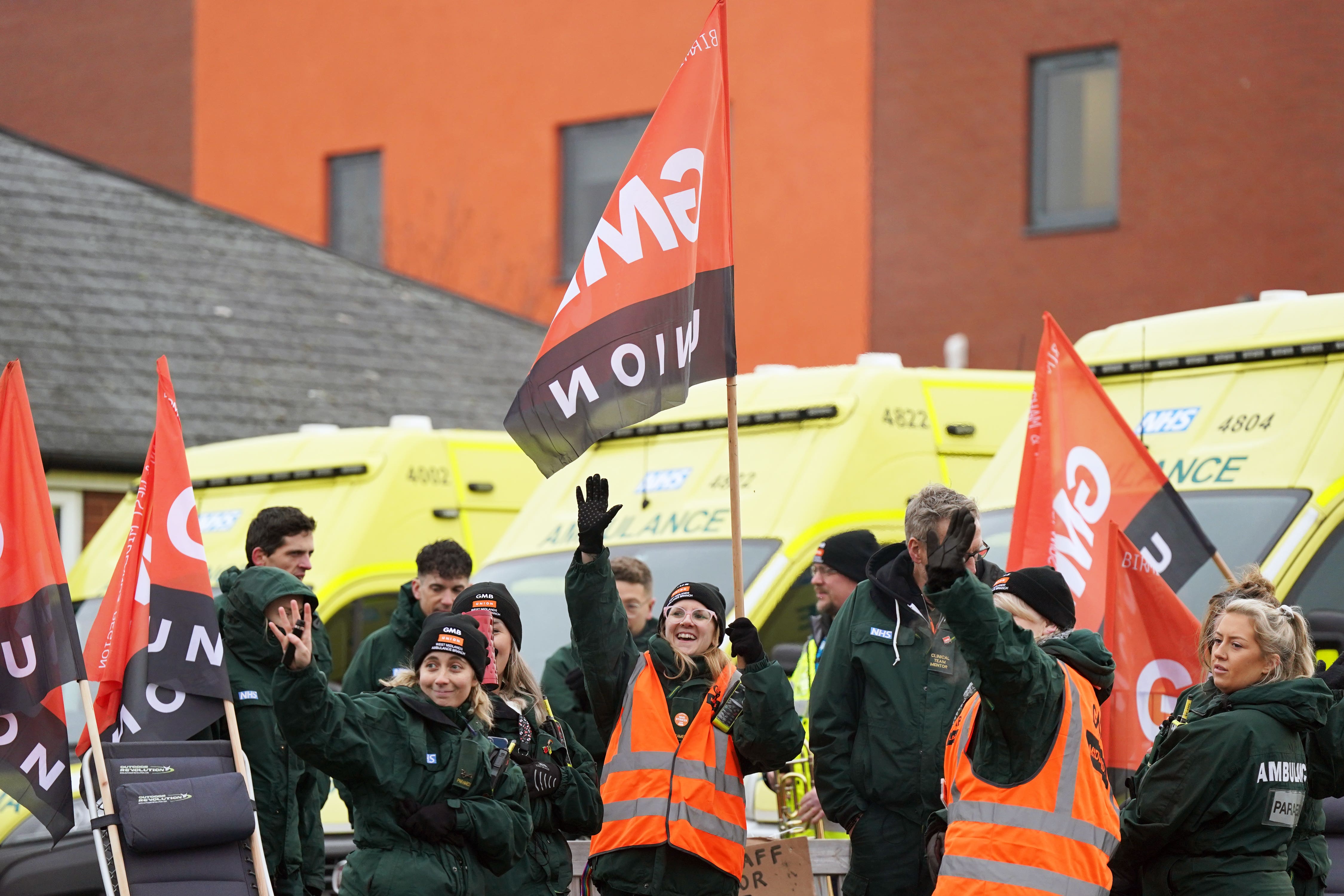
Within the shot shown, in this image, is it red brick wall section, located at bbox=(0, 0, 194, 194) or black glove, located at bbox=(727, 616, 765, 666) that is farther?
red brick wall section, located at bbox=(0, 0, 194, 194)

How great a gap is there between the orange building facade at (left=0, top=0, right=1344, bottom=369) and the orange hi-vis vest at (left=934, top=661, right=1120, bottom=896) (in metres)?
12.6

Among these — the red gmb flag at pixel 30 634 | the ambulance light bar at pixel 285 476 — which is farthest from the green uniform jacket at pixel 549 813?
the ambulance light bar at pixel 285 476

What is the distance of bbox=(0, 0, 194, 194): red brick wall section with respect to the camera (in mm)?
27516

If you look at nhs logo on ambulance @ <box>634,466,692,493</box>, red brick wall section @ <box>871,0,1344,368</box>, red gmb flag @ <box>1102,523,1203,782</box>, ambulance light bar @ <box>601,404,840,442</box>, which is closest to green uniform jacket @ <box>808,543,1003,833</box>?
red gmb flag @ <box>1102,523,1203,782</box>

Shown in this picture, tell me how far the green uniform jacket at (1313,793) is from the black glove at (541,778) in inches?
72.3

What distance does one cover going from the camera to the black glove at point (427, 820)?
5645 mm

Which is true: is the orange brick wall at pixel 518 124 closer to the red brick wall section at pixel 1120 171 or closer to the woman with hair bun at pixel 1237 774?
the red brick wall section at pixel 1120 171

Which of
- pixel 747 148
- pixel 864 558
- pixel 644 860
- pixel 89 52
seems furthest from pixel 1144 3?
pixel 89 52

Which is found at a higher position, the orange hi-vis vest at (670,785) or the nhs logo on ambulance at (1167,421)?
the nhs logo on ambulance at (1167,421)

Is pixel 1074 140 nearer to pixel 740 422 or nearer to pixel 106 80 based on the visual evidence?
pixel 740 422

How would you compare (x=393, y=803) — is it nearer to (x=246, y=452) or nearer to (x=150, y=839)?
(x=150, y=839)

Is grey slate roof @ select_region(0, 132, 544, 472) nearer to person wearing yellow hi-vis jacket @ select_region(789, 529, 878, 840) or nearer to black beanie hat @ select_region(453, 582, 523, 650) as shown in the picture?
person wearing yellow hi-vis jacket @ select_region(789, 529, 878, 840)

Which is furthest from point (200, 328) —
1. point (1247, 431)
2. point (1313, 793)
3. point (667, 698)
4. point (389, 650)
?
point (1313, 793)

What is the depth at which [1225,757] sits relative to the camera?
5.34m
